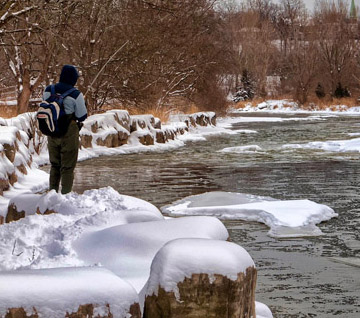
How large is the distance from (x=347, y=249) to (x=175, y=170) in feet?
26.5

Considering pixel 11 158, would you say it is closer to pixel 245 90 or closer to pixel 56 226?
pixel 56 226

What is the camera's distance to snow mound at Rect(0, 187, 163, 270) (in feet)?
16.6

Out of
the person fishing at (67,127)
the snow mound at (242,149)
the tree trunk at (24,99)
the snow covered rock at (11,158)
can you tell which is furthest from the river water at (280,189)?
the tree trunk at (24,99)

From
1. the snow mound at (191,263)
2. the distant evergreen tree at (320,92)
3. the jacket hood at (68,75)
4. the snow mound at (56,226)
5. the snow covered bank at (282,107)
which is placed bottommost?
the snow covered bank at (282,107)

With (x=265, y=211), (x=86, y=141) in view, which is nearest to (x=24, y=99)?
(x=86, y=141)

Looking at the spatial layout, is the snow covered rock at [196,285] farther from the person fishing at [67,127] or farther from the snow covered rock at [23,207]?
the person fishing at [67,127]

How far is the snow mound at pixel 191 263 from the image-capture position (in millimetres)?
3816

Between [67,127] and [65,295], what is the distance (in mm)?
4684

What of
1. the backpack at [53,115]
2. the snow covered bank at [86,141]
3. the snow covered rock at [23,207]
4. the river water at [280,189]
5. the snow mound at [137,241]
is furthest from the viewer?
the snow covered bank at [86,141]

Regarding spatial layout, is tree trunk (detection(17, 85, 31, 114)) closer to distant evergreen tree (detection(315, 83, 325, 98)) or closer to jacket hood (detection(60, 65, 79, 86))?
jacket hood (detection(60, 65, 79, 86))

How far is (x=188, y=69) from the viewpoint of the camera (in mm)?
32906

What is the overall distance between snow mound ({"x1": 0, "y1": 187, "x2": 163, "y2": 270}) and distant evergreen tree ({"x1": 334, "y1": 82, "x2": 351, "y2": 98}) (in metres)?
53.0

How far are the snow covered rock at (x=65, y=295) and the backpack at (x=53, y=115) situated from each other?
430 cm

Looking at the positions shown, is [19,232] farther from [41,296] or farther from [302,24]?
[302,24]
